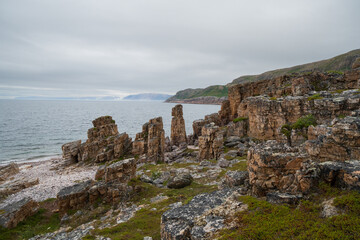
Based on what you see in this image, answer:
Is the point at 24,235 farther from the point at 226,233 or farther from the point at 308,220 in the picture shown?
the point at 308,220

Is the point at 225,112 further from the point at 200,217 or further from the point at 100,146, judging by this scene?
the point at 200,217

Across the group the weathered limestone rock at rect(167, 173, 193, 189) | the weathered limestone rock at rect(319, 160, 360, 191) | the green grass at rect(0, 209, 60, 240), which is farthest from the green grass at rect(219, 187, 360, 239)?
the green grass at rect(0, 209, 60, 240)

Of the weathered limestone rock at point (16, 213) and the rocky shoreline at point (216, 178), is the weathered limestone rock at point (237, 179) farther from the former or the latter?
the weathered limestone rock at point (16, 213)

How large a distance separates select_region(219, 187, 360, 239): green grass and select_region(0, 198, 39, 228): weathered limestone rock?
22705mm

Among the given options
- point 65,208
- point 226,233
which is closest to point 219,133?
point 65,208

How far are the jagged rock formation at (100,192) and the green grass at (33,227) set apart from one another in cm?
146

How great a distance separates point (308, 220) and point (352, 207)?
1629mm

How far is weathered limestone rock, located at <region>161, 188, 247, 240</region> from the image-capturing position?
848 centimetres

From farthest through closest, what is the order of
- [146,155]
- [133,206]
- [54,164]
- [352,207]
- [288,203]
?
[54,164] → [146,155] → [133,206] → [288,203] → [352,207]

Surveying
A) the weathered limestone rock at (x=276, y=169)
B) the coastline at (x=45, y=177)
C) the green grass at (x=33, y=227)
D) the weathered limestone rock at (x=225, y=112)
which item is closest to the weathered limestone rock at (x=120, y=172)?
the green grass at (x=33, y=227)

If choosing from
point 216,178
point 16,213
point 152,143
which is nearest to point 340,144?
point 216,178

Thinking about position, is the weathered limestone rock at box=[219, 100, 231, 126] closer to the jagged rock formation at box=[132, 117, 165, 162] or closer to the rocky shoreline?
the rocky shoreline

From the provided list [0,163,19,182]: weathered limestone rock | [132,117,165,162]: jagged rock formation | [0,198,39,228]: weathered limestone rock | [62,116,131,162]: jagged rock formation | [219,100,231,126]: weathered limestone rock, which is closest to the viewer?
[0,198,39,228]: weathered limestone rock

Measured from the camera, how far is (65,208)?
19969 mm
